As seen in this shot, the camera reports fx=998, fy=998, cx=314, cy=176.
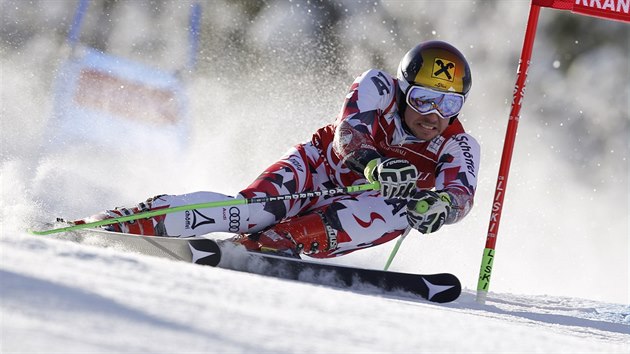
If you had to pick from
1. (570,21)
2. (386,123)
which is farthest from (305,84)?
(386,123)

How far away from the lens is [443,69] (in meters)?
4.24

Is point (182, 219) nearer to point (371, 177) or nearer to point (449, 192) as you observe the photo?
point (371, 177)

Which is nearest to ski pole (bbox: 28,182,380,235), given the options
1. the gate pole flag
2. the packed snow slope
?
the gate pole flag

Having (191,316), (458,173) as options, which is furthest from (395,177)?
(191,316)

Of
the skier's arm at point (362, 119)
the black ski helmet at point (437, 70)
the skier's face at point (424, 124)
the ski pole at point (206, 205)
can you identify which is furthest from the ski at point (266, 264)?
the black ski helmet at point (437, 70)

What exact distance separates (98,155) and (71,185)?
288 cm

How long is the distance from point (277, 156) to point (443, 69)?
272 inches

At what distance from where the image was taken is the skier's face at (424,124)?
4277 mm

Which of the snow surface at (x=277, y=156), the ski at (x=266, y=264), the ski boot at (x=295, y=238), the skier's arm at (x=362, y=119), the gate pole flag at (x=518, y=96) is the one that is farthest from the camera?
the gate pole flag at (x=518, y=96)

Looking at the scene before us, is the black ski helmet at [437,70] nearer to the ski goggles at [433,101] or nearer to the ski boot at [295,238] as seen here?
the ski goggles at [433,101]

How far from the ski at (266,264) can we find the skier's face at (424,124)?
2.47 feet

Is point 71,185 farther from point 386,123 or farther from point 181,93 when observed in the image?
point 181,93

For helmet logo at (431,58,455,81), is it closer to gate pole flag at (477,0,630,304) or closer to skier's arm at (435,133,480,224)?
skier's arm at (435,133,480,224)

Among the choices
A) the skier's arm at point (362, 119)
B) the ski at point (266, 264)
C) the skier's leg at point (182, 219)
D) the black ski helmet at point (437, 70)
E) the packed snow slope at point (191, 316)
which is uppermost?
the black ski helmet at point (437, 70)
